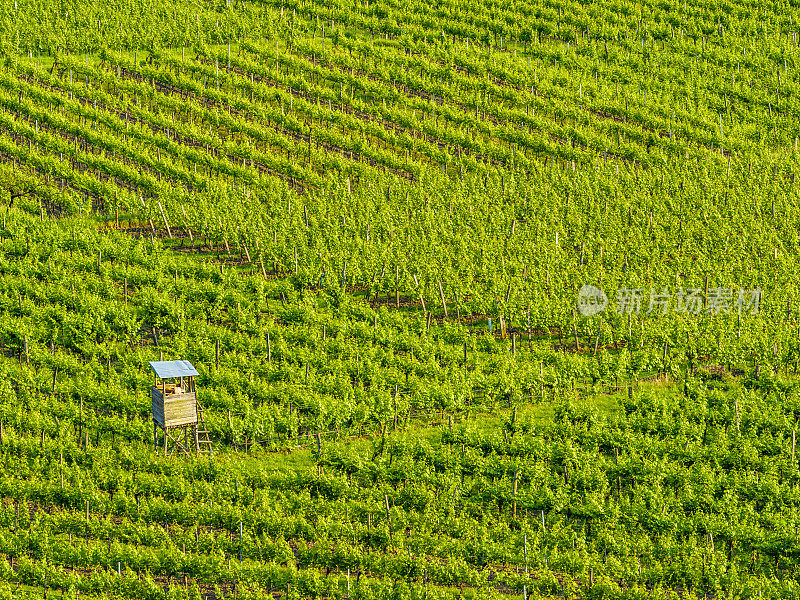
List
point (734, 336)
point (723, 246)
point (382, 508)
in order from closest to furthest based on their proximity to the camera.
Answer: point (382, 508) < point (734, 336) < point (723, 246)

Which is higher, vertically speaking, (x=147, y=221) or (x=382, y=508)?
(x=147, y=221)

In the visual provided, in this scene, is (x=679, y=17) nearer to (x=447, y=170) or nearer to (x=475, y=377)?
(x=447, y=170)

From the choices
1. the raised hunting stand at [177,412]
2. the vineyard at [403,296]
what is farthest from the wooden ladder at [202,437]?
the vineyard at [403,296]

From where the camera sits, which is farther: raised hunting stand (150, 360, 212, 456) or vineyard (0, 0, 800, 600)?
raised hunting stand (150, 360, 212, 456)

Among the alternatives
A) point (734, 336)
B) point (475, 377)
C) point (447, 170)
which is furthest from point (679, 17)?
point (475, 377)

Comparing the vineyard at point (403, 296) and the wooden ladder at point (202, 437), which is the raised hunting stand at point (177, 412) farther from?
the vineyard at point (403, 296)

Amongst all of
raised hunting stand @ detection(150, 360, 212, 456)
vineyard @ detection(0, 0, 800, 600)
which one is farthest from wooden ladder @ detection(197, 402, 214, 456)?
vineyard @ detection(0, 0, 800, 600)

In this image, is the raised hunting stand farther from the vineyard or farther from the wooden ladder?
the vineyard
